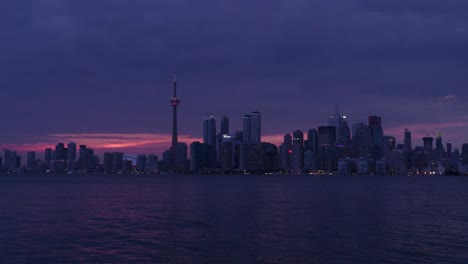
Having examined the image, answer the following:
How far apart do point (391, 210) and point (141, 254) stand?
2178 inches

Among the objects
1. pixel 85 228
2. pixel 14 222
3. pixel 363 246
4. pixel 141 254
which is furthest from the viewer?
pixel 14 222

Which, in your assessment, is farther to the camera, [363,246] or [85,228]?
[85,228]

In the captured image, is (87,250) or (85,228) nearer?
(87,250)

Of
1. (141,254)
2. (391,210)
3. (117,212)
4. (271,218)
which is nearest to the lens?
(141,254)

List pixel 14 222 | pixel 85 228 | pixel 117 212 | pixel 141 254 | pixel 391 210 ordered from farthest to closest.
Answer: pixel 391 210 < pixel 117 212 < pixel 14 222 < pixel 85 228 < pixel 141 254

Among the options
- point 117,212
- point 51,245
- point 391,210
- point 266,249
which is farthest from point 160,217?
point 391,210

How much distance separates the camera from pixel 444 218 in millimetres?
71500

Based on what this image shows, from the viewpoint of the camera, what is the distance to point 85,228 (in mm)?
58812

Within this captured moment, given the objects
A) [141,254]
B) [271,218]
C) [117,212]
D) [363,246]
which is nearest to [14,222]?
[117,212]

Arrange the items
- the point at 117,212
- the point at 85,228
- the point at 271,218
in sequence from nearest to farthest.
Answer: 1. the point at 85,228
2. the point at 271,218
3. the point at 117,212

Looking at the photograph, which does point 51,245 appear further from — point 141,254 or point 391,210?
point 391,210

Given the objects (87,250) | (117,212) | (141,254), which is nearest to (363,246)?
(141,254)

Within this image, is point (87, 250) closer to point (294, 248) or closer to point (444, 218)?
point (294, 248)

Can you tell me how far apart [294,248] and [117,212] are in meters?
41.4
